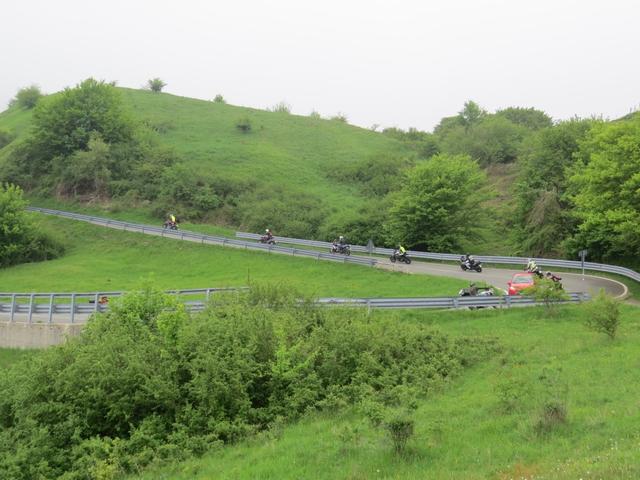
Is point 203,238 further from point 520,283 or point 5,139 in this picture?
point 5,139

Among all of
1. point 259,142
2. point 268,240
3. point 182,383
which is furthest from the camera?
point 259,142

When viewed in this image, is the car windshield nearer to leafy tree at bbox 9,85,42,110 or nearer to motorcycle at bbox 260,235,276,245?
motorcycle at bbox 260,235,276,245

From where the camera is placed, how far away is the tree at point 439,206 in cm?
4091

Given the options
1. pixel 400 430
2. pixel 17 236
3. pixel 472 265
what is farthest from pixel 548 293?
pixel 17 236

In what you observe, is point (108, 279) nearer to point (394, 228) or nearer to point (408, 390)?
point (394, 228)

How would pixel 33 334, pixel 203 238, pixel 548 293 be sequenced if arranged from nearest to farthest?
pixel 548 293, pixel 33 334, pixel 203 238

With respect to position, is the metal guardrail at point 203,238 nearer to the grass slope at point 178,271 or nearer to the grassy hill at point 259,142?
the grass slope at point 178,271

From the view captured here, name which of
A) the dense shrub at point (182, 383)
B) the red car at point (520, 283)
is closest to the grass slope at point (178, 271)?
the red car at point (520, 283)

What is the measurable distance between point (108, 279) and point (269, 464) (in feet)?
98.3

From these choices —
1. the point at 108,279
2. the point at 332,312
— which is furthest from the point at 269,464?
the point at 108,279

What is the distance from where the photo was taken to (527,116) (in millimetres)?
89312

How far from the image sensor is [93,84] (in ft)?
213

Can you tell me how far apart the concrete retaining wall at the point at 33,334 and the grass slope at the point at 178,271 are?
5842 mm

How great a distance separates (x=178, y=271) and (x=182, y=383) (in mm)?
26741
